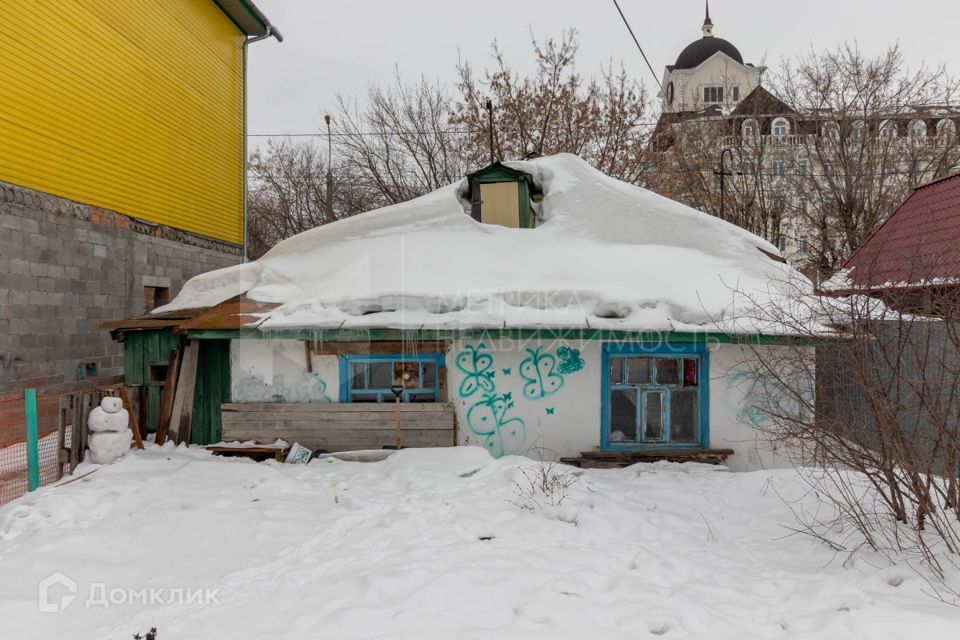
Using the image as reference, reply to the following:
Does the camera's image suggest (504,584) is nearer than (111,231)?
Yes

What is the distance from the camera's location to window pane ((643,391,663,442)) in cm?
→ 811

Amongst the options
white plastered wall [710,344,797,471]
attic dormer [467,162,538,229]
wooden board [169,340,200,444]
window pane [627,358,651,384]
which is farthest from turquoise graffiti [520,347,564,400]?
wooden board [169,340,200,444]

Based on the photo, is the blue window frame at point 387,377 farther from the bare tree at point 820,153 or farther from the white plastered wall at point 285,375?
the bare tree at point 820,153

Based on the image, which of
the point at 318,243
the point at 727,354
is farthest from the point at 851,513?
the point at 318,243

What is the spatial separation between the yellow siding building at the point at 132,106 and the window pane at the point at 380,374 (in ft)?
23.0

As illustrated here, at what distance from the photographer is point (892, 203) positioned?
725 inches

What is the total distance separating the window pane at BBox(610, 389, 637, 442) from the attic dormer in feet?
13.9

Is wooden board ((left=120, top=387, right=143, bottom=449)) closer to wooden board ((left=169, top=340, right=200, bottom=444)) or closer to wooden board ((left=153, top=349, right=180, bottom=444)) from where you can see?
wooden board ((left=153, top=349, right=180, bottom=444))

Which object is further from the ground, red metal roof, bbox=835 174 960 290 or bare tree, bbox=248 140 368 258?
bare tree, bbox=248 140 368 258

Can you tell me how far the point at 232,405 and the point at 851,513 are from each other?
7585mm

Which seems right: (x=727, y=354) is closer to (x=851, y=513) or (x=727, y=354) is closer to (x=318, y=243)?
(x=851, y=513)

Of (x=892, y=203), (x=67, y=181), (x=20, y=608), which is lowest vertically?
(x=20, y=608)

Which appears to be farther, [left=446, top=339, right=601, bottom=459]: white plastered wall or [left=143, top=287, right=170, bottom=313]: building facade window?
[left=143, top=287, right=170, bottom=313]: building facade window

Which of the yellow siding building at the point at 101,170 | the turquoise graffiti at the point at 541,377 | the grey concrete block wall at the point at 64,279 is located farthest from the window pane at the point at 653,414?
the grey concrete block wall at the point at 64,279
